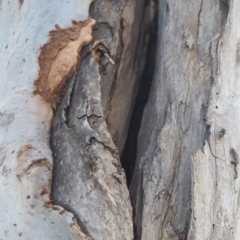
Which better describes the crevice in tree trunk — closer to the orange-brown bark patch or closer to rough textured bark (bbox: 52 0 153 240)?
rough textured bark (bbox: 52 0 153 240)

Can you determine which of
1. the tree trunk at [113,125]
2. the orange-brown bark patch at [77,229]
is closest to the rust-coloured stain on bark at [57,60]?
the tree trunk at [113,125]

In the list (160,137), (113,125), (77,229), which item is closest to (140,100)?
(113,125)

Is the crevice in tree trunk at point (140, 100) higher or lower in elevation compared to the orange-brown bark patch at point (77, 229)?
higher

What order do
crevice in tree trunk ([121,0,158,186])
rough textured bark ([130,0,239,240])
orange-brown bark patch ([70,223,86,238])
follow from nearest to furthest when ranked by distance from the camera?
1. orange-brown bark patch ([70,223,86,238])
2. rough textured bark ([130,0,239,240])
3. crevice in tree trunk ([121,0,158,186])

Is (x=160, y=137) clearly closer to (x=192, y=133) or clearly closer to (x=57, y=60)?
(x=192, y=133)

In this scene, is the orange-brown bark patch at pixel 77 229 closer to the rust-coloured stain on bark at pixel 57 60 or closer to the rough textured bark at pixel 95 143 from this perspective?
the rough textured bark at pixel 95 143

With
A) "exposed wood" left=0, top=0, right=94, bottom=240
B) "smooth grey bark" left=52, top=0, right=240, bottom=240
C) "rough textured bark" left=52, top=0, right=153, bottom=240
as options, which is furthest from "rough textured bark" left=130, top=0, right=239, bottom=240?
"exposed wood" left=0, top=0, right=94, bottom=240

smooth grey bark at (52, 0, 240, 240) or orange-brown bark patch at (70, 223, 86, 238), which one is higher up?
smooth grey bark at (52, 0, 240, 240)
